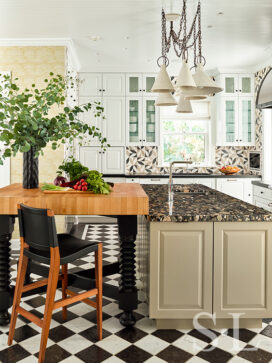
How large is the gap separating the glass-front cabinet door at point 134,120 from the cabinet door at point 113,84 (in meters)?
0.26

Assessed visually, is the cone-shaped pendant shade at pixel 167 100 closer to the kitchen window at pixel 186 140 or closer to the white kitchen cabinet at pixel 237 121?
the white kitchen cabinet at pixel 237 121

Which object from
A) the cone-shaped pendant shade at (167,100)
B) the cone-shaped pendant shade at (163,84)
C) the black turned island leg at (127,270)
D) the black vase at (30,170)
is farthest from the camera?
the cone-shaped pendant shade at (167,100)

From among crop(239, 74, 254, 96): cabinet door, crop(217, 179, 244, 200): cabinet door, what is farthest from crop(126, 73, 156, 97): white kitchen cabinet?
crop(217, 179, 244, 200): cabinet door

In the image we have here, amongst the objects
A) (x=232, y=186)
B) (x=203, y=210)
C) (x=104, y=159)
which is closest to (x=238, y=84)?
(x=232, y=186)

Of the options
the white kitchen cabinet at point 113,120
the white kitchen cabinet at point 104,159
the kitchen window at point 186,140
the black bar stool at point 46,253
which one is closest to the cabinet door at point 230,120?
the kitchen window at point 186,140

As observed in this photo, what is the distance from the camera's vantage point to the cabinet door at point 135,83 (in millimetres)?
6926

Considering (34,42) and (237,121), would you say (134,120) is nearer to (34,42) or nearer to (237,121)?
(237,121)

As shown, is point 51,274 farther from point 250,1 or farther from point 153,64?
point 153,64

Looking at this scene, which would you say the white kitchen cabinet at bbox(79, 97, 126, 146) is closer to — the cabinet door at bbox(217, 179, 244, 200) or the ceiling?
the ceiling

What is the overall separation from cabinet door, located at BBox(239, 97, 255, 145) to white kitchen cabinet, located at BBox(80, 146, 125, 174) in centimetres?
229

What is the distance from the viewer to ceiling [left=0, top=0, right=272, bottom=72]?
3.99 m

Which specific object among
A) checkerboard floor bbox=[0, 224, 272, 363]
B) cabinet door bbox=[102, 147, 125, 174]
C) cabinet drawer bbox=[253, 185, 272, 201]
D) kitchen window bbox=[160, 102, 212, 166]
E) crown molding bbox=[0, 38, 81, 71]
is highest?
crown molding bbox=[0, 38, 81, 71]

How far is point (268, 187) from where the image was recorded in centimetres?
552

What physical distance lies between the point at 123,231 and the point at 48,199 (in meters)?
0.57
